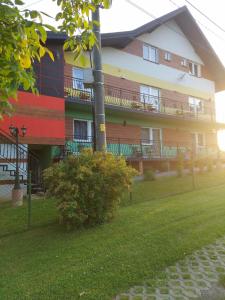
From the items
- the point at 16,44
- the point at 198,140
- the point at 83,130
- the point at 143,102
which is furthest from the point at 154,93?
the point at 16,44

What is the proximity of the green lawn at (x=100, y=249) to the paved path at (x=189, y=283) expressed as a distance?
18 cm

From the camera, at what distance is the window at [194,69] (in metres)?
25.2

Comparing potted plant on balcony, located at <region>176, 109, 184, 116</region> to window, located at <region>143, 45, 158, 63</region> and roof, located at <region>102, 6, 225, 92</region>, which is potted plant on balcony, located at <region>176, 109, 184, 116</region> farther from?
roof, located at <region>102, 6, 225, 92</region>

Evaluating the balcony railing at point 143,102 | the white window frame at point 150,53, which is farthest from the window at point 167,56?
the balcony railing at point 143,102

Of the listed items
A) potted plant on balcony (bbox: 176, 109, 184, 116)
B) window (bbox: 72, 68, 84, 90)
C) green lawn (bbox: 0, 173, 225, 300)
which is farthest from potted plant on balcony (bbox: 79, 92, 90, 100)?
potted plant on balcony (bbox: 176, 109, 184, 116)

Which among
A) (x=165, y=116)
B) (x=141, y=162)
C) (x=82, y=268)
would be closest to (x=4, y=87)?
(x=82, y=268)

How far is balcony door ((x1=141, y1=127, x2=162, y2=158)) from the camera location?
19.2 metres

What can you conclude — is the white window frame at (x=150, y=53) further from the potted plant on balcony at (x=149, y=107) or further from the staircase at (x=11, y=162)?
the staircase at (x=11, y=162)

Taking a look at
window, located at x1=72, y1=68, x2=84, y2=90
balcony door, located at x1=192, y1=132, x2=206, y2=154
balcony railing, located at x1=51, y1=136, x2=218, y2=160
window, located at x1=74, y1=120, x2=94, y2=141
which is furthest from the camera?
balcony door, located at x1=192, y1=132, x2=206, y2=154

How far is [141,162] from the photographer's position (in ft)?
55.1

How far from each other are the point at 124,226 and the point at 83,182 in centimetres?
134

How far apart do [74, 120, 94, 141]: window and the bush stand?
30.3ft

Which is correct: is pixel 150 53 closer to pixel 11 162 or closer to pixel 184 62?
pixel 184 62

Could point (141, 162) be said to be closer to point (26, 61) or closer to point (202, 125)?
point (202, 125)
